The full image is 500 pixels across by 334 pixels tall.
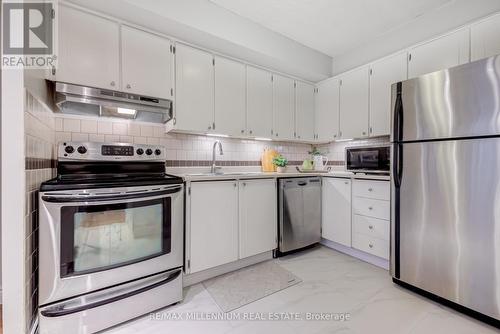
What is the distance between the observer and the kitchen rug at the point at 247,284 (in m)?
1.78

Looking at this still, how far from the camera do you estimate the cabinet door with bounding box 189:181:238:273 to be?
1.95 m

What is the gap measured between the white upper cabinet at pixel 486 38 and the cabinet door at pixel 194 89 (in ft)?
7.96

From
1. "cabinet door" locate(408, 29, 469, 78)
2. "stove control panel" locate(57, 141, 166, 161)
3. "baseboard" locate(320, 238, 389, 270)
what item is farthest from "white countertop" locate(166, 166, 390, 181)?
"cabinet door" locate(408, 29, 469, 78)

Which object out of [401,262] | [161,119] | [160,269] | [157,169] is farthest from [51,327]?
[401,262]

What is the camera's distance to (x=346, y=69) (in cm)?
311

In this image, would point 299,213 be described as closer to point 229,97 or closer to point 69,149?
point 229,97

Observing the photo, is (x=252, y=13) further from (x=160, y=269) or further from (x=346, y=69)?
(x=160, y=269)

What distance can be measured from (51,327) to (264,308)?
134cm

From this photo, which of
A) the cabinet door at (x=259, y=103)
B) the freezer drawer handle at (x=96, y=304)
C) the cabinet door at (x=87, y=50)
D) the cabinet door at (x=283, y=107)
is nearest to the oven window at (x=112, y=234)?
the freezer drawer handle at (x=96, y=304)

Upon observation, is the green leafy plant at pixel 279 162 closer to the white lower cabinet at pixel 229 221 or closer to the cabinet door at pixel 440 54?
the white lower cabinet at pixel 229 221

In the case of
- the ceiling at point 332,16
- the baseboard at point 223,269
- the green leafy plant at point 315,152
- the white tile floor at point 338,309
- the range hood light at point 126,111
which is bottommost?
the white tile floor at point 338,309

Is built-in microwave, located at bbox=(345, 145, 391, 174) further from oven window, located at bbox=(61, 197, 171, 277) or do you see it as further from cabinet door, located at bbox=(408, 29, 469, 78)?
oven window, located at bbox=(61, 197, 171, 277)

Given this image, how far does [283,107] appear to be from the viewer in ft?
9.73

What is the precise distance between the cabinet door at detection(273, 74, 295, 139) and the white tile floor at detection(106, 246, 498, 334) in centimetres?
172
